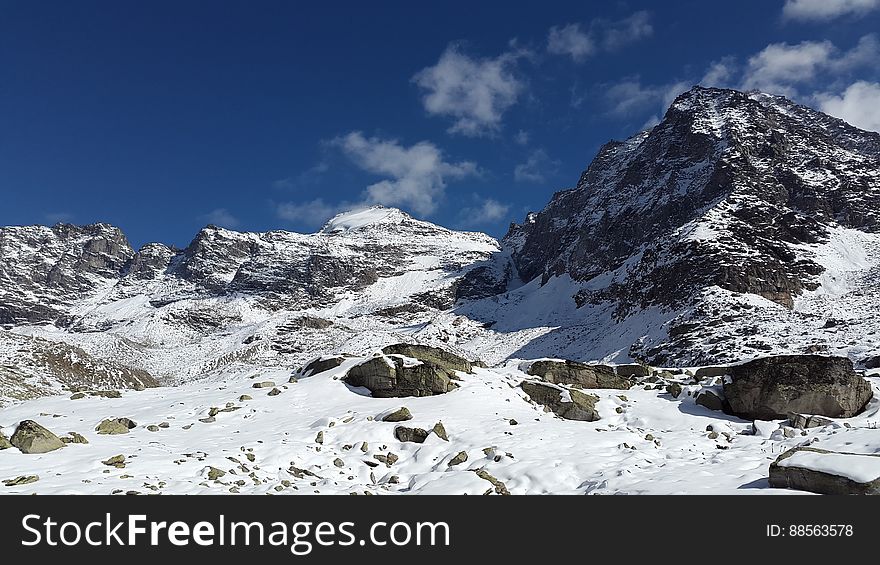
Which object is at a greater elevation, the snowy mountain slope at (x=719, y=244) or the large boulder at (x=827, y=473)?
the snowy mountain slope at (x=719, y=244)

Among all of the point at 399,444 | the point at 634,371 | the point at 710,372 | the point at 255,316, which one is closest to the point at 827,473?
the point at 399,444

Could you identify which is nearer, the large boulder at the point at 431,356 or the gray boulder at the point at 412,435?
the gray boulder at the point at 412,435

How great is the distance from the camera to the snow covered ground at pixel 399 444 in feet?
40.7

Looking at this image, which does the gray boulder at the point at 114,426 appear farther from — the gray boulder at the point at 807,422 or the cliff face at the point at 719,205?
the cliff face at the point at 719,205

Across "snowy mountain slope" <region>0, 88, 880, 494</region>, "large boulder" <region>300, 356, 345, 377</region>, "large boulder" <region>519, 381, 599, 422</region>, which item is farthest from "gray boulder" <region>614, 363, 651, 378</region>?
"large boulder" <region>300, 356, 345, 377</region>

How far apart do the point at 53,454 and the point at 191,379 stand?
87.7m

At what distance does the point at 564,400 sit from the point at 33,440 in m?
18.0

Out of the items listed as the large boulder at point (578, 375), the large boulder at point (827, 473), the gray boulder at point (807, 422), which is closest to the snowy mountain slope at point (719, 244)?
the large boulder at point (578, 375)

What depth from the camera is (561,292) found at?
12269 cm

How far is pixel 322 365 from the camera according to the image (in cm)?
2797

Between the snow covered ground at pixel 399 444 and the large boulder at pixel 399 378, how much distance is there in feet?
2.03

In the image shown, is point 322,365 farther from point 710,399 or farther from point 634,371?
point 710,399

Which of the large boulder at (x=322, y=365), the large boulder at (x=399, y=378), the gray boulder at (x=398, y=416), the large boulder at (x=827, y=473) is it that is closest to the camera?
the large boulder at (x=827, y=473)

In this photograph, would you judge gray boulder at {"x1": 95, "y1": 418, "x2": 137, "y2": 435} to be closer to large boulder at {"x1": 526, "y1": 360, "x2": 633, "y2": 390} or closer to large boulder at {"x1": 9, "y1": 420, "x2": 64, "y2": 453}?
large boulder at {"x1": 9, "y1": 420, "x2": 64, "y2": 453}
